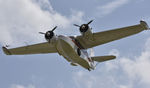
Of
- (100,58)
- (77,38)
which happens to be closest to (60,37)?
(77,38)

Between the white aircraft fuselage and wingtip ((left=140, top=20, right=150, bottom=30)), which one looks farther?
wingtip ((left=140, top=20, right=150, bottom=30))

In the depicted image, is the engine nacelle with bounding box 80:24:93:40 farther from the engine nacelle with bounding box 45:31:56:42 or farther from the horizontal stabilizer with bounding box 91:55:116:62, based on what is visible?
the horizontal stabilizer with bounding box 91:55:116:62

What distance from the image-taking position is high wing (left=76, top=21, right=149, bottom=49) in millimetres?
28808

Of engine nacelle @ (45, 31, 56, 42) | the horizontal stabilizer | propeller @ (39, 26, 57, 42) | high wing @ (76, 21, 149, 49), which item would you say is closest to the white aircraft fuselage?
engine nacelle @ (45, 31, 56, 42)

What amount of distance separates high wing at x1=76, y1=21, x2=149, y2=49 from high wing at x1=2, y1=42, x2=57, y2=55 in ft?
13.8

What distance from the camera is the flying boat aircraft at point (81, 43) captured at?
26.9 m

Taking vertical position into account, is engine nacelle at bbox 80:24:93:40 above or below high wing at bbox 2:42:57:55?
above

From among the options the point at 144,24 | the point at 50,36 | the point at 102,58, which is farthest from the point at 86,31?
the point at 144,24

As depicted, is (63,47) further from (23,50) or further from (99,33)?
(23,50)

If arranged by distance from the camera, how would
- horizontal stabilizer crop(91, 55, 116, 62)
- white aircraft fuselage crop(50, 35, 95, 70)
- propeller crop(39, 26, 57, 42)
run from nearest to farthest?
white aircraft fuselage crop(50, 35, 95, 70) < propeller crop(39, 26, 57, 42) < horizontal stabilizer crop(91, 55, 116, 62)

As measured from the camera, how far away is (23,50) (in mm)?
33656

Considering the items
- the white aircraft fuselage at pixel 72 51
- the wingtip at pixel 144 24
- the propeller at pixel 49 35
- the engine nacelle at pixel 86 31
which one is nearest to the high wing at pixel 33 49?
the white aircraft fuselage at pixel 72 51

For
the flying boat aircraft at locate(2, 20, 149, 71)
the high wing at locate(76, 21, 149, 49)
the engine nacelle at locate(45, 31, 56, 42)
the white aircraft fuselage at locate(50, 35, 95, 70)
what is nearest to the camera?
the white aircraft fuselage at locate(50, 35, 95, 70)

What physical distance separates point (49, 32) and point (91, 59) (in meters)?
8.11
